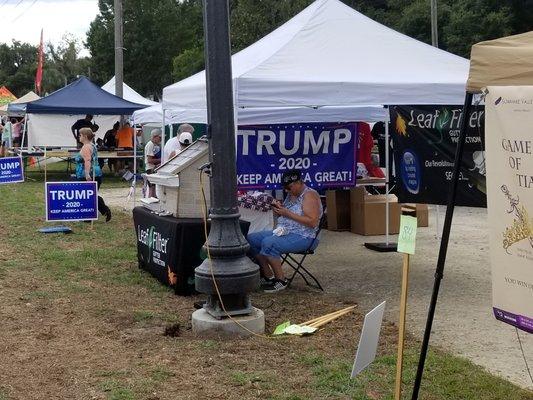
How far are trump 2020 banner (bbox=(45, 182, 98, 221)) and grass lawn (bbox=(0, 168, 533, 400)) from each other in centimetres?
290

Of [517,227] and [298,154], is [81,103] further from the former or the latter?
[517,227]

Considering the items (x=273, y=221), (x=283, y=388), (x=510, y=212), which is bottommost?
(x=283, y=388)

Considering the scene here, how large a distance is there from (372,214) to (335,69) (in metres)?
3.60

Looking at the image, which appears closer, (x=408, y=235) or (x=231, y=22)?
(x=408, y=235)

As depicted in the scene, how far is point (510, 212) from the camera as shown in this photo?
3.66m

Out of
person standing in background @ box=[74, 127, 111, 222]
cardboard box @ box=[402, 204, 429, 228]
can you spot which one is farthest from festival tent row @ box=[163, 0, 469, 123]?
cardboard box @ box=[402, 204, 429, 228]

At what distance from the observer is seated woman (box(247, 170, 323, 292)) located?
7.46 metres

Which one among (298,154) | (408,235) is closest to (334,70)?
(298,154)

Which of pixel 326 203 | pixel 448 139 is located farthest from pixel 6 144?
pixel 448 139

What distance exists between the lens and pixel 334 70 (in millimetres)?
8031

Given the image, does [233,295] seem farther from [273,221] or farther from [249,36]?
[249,36]

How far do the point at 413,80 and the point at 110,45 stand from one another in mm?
43247

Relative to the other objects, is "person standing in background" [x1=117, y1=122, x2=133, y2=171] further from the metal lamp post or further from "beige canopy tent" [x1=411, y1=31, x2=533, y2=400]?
"beige canopy tent" [x1=411, y1=31, x2=533, y2=400]

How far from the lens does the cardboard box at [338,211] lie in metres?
11.5
